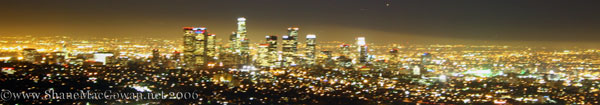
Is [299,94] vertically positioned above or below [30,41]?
below

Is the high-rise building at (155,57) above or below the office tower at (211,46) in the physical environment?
below

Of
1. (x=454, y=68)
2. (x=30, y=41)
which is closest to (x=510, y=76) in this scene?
(x=454, y=68)

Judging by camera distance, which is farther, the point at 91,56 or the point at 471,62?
the point at 471,62

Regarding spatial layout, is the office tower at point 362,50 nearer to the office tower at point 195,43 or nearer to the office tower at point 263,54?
the office tower at point 263,54

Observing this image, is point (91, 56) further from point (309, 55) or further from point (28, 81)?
point (309, 55)

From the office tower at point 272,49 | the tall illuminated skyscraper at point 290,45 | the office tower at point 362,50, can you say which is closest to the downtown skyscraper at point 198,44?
the office tower at point 272,49

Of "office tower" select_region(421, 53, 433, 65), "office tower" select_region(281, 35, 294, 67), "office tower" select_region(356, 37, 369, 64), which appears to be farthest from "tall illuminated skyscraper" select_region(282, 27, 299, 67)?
"office tower" select_region(421, 53, 433, 65)
